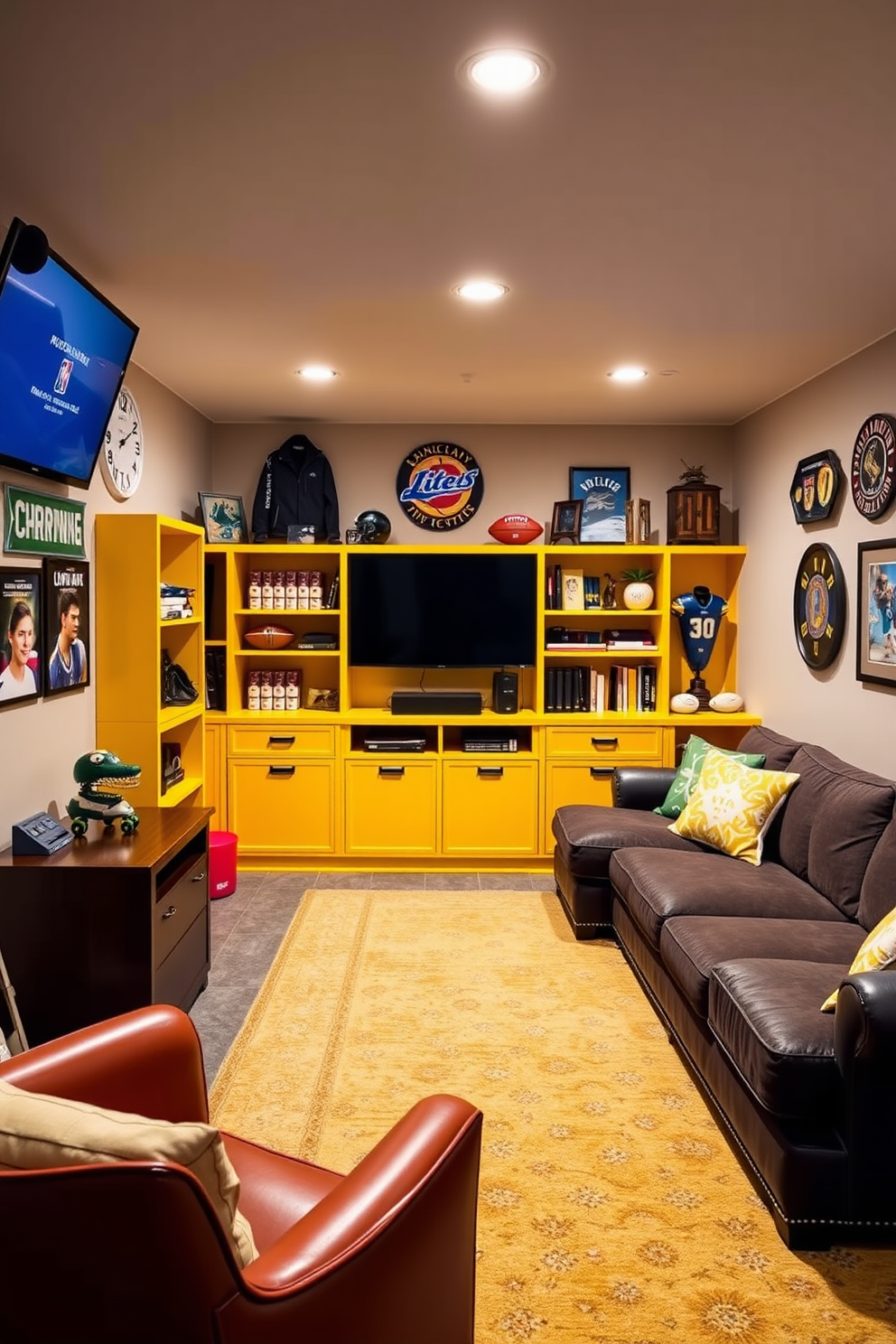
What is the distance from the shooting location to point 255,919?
14.4 ft

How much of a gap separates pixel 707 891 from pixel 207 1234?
2.48 metres

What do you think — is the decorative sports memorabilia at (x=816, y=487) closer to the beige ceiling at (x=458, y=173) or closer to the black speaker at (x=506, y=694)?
the beige ceiling at (x=458, y=173)

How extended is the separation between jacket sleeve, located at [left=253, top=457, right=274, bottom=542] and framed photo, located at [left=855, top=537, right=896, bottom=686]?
3159mm

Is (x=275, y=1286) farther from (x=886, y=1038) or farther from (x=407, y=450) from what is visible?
(x=407, y=450)

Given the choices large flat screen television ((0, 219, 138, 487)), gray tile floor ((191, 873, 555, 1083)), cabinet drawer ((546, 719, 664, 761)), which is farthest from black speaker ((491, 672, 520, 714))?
large flat screen television ((0, 219, 138, 487))

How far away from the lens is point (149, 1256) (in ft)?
3.65

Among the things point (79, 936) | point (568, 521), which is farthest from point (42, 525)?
Answer: point (568, 521)

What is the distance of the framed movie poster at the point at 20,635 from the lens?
9.63 ft

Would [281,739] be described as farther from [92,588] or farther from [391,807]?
[92,588]

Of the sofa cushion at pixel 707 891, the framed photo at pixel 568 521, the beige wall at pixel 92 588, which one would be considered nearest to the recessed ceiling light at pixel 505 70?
the beige wall at pixel 92 588

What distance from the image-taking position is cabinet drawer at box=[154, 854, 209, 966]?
2.97m

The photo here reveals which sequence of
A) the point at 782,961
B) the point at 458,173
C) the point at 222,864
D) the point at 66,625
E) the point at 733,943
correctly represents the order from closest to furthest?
the point at 458,173 < the point at 782,961 < the point at 733,943 < the point at 66,625 < the point at 222,864

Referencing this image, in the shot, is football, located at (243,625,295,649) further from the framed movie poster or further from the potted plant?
the framed movie poster

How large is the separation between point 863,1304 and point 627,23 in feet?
8.31
